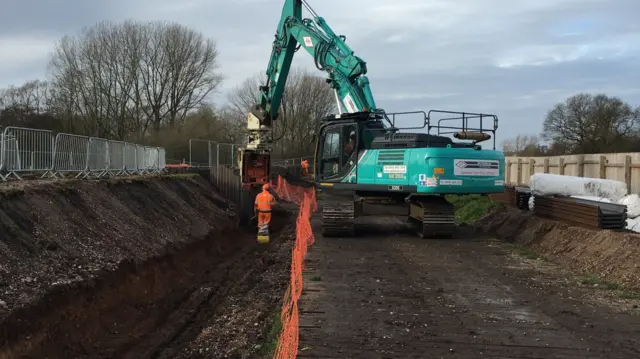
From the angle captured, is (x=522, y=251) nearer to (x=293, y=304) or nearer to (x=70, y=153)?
(x=293, y=304)

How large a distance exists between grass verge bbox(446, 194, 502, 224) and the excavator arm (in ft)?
19.0

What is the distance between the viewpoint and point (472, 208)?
1842 cm

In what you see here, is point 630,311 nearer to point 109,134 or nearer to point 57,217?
point 57,217

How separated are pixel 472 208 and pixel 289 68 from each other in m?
7.79

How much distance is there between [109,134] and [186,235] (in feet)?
108

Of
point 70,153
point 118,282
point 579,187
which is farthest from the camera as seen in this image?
point 70,153

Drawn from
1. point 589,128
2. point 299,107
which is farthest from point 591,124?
point 299,107

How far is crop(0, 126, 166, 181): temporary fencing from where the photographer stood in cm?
1130

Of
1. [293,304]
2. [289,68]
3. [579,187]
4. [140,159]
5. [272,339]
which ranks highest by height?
[289,68]

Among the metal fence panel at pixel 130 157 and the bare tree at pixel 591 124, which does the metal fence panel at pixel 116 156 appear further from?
the bare tree at pixel 591 124

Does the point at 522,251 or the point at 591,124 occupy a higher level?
the point at 591,124

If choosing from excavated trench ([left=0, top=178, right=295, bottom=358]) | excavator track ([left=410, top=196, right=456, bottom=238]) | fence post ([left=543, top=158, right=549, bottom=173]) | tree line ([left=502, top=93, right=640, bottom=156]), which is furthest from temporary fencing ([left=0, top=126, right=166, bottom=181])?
tree line ([left=502, top=93, right=640, bottom=156])

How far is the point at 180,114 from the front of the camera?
158ft

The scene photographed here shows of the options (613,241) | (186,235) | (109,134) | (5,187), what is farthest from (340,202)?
(109,134)
